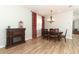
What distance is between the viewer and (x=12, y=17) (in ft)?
21.4

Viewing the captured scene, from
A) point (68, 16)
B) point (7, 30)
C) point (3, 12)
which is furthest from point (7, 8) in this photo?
point (68, 16)

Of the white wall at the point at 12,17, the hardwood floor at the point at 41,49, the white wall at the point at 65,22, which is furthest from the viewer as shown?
the white wall at the point at 65,22

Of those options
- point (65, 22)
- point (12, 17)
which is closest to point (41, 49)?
point (12, 17)

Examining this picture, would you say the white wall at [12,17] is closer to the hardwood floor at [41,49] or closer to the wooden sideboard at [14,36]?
the wooden sideboard at [14,36]

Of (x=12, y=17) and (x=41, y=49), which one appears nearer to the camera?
(x=41, y=49)

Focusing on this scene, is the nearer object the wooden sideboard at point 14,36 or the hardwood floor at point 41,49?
the hardwood floor at point 41,49

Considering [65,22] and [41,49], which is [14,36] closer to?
[41,49]

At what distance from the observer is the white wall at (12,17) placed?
5.74 m

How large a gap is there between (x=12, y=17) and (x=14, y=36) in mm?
1134

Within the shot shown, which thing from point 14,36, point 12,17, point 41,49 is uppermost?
point 12,17

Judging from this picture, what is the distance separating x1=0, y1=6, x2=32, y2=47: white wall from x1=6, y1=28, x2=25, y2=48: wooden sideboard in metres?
0.26

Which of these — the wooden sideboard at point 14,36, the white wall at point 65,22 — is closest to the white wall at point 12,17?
the wooden sideboard at point 14,36

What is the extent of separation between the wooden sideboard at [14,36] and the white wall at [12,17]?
26 centimetres
